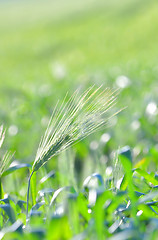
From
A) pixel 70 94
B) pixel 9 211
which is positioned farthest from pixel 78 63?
pixel 9 211

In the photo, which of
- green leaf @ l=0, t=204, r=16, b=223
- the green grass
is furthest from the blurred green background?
green leaf @ l=0, t=204, r=16, b=223

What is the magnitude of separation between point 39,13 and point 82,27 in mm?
10813

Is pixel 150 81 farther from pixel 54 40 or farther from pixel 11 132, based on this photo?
pixel 54 40

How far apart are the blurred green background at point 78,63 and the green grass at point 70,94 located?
1.0 inches

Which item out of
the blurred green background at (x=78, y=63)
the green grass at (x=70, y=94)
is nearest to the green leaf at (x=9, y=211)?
the green grass at (x=70, y=94)

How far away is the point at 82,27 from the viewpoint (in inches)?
1428

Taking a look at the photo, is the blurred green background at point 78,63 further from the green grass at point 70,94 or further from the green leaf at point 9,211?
the green leaf at point 9,211

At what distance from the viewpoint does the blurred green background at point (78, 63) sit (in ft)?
20.2

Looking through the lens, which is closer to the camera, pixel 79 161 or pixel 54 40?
pixel 79 161

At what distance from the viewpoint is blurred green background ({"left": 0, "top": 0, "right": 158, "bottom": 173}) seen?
20.2ft

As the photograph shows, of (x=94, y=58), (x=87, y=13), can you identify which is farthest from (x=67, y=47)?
(x=87, y=13)

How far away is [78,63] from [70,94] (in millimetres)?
18207

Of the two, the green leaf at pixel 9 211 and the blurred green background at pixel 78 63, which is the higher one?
the blurred green background at pixel 78 63

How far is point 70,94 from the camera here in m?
7.92
